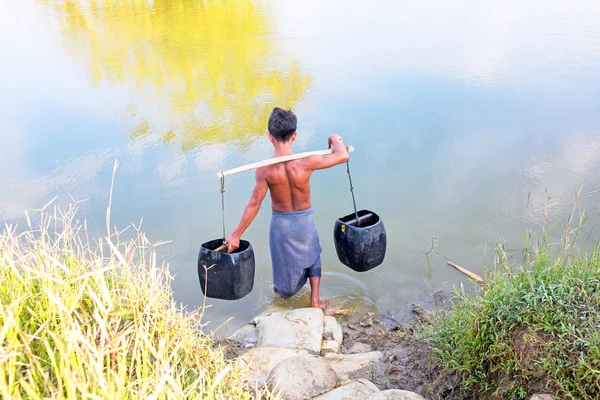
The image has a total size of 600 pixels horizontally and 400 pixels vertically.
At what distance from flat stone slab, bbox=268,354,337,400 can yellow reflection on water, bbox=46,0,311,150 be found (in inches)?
169

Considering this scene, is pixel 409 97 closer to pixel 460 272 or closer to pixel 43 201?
pixel 460 272

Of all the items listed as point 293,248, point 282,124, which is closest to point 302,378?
point 293,248

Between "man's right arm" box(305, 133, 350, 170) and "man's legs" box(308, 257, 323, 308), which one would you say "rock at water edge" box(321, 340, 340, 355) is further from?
"man's right arm" box(305, 133, 350, 170)

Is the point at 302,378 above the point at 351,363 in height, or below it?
above

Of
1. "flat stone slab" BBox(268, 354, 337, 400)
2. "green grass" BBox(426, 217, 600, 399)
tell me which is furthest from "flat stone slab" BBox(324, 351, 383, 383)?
"green grass" BBox(426, 217, 600, 399)

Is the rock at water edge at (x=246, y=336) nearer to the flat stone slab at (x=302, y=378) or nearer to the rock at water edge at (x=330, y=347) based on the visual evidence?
the rock at water edge at (x=330, y=347)

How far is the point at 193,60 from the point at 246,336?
23.4 ft

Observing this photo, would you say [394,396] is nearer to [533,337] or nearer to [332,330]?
[533,337]

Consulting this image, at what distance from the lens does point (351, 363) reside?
2936 mm

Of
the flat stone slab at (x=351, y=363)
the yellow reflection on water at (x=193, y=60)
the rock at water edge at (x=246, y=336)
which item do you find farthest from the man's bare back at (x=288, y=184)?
the yellow reflection on water at (x=193, y=60)

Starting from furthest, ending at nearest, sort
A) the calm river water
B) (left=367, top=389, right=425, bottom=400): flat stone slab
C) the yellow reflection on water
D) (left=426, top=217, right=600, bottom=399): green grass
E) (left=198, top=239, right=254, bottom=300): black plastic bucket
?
1. the yellow reflection on water
2. the calm river water
3. (left=198, top=239, right=254, bottom=300): black plastic bucket
4. (left=367, top=389, right=425, bottom=400): flat stone slab
5. (left=426, top=217, right=600, bottom=399): green grass

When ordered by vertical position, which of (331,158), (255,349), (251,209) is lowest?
(255,349)

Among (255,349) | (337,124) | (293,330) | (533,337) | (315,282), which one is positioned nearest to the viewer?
(533,337)

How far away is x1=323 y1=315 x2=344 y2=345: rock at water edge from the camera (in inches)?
135
